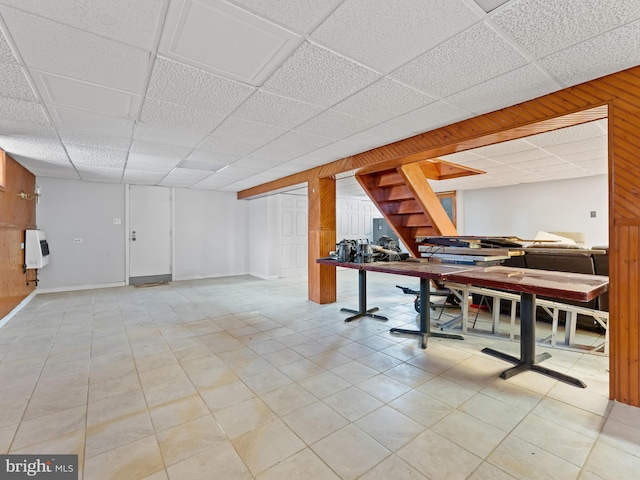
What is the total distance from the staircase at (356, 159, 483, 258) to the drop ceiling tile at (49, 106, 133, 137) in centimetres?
331

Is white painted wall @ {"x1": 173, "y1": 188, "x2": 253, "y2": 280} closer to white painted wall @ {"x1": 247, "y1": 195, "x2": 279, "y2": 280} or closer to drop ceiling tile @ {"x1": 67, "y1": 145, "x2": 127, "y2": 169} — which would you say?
white painted wall @ {"x1": 247, "y1": 195, "x2": 279, "y2": 280}

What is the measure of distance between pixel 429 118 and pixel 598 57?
4.28 feet

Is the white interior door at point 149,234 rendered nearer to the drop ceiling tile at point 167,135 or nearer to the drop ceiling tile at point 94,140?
the drop ceiling tile at point 94,140

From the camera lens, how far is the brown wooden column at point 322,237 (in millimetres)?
5277

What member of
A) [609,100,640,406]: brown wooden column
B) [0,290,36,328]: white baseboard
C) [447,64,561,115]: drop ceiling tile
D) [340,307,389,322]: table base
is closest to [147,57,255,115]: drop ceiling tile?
[447,64,561,115]: drop ceiling tile

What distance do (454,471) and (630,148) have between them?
2.45 m

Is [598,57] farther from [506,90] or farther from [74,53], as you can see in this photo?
[74,53]

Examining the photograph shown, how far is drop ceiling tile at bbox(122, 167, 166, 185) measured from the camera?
5.83 meters

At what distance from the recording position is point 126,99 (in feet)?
8.45

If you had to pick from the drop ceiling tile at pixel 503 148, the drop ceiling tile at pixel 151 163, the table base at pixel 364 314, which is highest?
the drop ceiling tile at pixel 503 148

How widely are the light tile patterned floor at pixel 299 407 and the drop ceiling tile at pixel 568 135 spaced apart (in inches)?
102

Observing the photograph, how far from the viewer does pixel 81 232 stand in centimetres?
665

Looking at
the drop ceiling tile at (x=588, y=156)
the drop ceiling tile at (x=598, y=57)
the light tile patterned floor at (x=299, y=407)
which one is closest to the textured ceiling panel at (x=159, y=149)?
the light tile patterned floor at (x=299, y=407)

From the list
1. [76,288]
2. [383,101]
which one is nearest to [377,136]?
[383,101]
